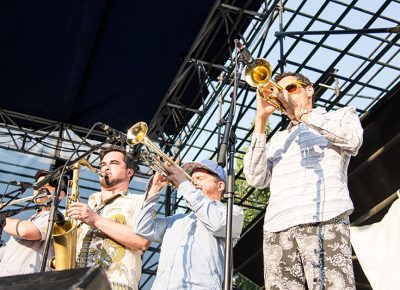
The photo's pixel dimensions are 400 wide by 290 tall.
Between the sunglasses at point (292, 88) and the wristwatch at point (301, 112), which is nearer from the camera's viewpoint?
the wristwatch at point (301, 112)

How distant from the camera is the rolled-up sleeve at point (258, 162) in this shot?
3.45 m

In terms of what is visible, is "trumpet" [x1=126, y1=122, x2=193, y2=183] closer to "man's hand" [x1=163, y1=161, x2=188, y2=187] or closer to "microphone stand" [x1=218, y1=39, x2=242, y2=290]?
"man's hand" [x1=163, y1=161, x2=188, y2=187]

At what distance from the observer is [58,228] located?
4.12 m

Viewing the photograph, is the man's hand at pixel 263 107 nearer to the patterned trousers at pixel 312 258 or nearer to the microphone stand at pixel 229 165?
the microphone stand at pixel 229 165

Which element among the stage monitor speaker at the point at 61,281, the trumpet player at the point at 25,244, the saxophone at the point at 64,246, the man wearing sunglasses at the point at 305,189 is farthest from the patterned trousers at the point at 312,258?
the trumpet player at the point at 25,244

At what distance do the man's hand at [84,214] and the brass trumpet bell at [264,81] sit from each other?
53.7 inches

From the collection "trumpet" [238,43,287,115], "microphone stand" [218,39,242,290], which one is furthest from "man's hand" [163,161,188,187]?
"trumpet" [238,43,287,115]

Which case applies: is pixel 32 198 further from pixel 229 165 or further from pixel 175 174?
pixel 229 165

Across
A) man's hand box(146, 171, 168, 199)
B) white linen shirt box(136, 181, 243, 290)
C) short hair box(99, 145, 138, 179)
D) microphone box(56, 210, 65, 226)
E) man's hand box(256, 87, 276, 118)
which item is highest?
short hair box(99, 145, 138, 179)

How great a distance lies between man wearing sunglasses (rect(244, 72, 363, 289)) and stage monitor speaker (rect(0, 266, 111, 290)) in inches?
63.1

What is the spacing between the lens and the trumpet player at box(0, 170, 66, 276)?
4.28 meters

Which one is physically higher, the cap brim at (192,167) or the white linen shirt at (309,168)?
the cap brim at (192,167)

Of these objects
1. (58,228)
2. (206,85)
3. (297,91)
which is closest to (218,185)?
(297,91)

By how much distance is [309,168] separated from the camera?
3.27 metres
